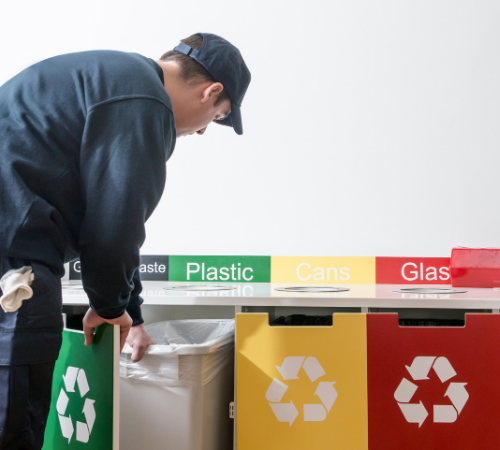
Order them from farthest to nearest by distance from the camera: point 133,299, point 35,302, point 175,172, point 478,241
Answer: point 175,172 → point 478,241 → point 133,299 → point 35,302

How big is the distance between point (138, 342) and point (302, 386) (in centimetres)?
42

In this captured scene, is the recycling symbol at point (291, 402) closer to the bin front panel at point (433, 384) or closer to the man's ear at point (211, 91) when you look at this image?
the bin front panel at point (433, 384)

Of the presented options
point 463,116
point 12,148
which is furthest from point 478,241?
point 12,148

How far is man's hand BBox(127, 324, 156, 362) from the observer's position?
3.61 ft

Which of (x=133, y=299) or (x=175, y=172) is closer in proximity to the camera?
(x=133, y=299)

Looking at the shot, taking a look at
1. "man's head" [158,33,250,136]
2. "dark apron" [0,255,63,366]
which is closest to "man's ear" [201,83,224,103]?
"man's head" [158,33,250,136]

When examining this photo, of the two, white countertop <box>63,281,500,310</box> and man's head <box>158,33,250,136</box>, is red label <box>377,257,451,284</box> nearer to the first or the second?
white countertop <box>63,281,500,310</box>

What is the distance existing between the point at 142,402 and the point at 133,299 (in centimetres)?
27

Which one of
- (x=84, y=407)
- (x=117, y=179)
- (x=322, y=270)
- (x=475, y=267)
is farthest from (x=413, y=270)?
(x=117, y=179)

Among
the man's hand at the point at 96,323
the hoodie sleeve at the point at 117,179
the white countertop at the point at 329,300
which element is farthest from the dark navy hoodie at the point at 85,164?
the white countertop at the point at 329,300

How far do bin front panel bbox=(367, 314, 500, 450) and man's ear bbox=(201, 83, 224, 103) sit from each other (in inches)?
25.4

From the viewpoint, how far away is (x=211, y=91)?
96 centimetres

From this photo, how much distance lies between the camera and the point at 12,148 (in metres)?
0.71

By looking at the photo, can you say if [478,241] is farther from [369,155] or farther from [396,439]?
[396,439]
